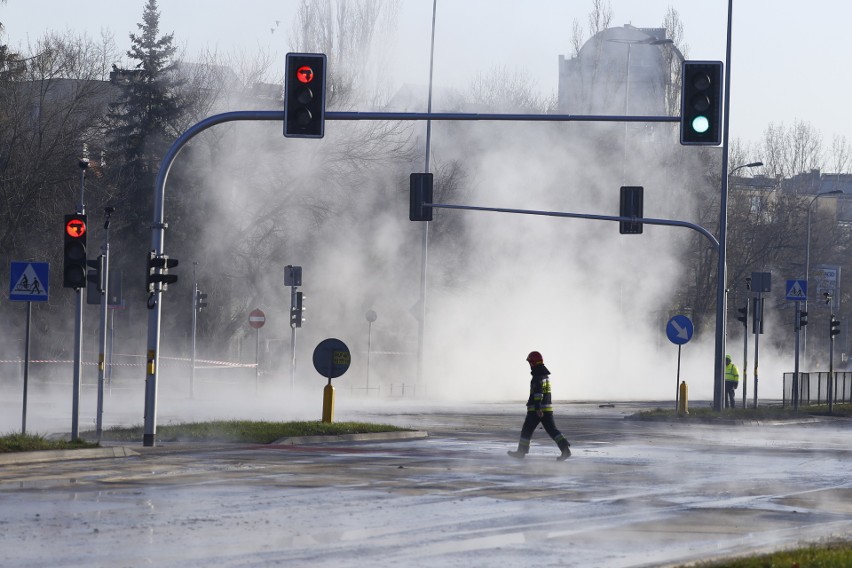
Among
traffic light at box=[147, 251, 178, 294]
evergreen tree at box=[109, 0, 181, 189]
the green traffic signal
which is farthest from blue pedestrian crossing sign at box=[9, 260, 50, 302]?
evergreen tree at box=[109, 0, 181, 189]

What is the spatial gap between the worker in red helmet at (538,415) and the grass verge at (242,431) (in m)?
4.13

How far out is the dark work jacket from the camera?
64.0 ft

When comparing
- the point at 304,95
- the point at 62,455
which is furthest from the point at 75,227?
the point at 304,95

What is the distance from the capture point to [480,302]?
54.7m

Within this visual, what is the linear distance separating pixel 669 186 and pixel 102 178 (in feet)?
82.8

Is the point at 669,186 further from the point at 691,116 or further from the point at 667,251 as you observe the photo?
the point at 691,116

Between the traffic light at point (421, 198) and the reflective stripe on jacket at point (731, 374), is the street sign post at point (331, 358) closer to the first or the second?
the traffic light at point (421, 198)

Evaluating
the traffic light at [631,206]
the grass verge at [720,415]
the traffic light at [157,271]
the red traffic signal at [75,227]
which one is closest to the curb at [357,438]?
the traffic light at [157,271]

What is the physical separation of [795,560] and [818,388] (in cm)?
3848

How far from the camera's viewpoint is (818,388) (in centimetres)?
4600

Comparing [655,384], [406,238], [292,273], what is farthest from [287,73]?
[655,384]

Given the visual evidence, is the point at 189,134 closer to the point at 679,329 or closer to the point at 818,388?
the point at 679,329

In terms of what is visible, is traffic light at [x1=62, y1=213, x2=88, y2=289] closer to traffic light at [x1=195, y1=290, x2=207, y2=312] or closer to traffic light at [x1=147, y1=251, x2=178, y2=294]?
traffic light at [x1=147, y1=251, x2=178, y2=294]

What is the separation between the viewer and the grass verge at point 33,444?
55.7ft
